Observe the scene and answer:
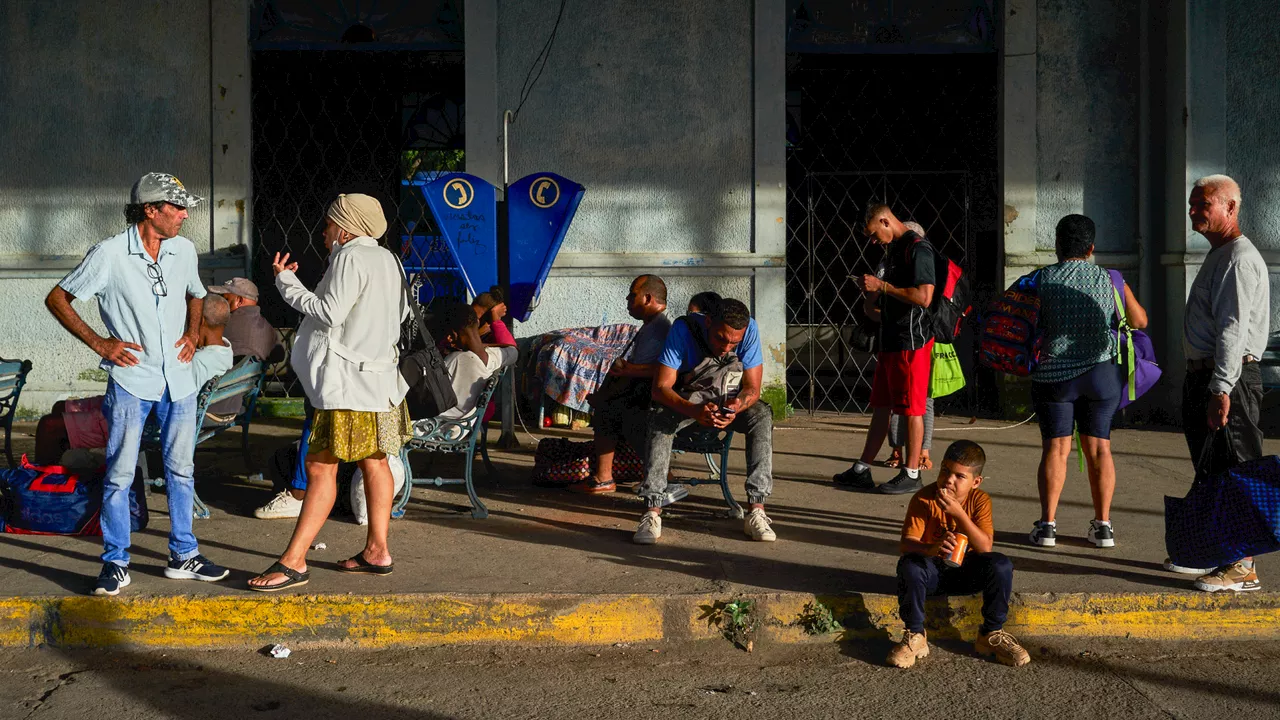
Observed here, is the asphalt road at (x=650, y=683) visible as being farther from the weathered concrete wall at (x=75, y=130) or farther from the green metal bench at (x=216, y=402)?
the weathered concrete wall at (x=75, y=130)

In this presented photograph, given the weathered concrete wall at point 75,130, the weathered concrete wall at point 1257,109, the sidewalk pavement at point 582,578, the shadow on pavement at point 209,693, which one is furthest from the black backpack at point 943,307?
the weathered concrete wall at point 75,130

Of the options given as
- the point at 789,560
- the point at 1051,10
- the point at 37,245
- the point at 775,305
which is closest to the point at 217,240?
the point at 37,245

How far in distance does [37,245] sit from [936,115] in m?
8.66

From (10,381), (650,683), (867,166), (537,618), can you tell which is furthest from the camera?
(867,166)

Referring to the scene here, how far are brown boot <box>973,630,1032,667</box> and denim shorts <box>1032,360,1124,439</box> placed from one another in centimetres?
133

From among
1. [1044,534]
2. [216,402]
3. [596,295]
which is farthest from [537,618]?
[596,295]

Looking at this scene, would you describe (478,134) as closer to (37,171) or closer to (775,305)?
(775,305)

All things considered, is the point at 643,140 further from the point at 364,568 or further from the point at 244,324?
the point at 364,568

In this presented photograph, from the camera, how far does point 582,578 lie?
5.00 m

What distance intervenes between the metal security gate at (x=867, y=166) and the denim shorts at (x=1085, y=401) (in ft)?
16.9

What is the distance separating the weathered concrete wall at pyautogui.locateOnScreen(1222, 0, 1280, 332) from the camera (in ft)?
30.6

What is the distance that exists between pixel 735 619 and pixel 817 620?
328 millimetres

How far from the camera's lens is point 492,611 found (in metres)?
4.66

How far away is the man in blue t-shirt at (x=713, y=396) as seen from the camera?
572 centimetres
